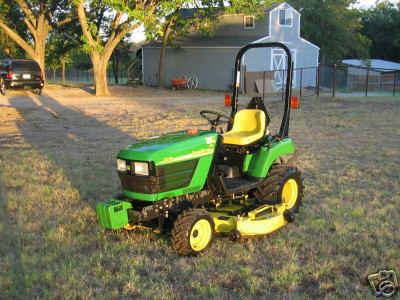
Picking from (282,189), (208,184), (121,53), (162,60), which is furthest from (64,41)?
(208,184)

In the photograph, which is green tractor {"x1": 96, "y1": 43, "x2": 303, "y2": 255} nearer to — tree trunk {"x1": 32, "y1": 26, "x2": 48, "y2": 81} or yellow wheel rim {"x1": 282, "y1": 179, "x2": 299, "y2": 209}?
yellow wheel rim {"x1": 282, "y1": 179, "x2": 299, "y2": 209}

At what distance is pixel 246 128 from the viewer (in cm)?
581

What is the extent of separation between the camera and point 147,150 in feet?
15.2

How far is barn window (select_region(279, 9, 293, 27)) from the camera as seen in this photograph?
35.3 metres

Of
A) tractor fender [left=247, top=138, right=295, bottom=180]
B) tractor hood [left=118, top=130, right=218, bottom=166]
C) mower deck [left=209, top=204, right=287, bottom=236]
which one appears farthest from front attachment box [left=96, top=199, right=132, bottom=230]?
tractor fender [left=247, top=138, right=295, bottom=180]

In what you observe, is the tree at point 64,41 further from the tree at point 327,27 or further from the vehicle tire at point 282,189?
the vehicle tire at point 282,189

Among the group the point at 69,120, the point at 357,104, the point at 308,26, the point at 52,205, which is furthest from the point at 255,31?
the point at 52,205

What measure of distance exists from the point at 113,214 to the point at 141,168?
49 centimetres

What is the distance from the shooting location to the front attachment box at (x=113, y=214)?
15.0ft

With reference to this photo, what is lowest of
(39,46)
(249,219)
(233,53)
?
(249,219)

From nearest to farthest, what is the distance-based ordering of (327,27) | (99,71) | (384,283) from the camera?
(384,283), (99,71), (327,27)

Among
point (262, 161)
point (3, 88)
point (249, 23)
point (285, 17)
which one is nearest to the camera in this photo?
point (262, 161)

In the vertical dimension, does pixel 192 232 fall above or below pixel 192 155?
below

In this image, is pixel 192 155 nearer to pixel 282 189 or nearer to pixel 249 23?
pixel 282 189
